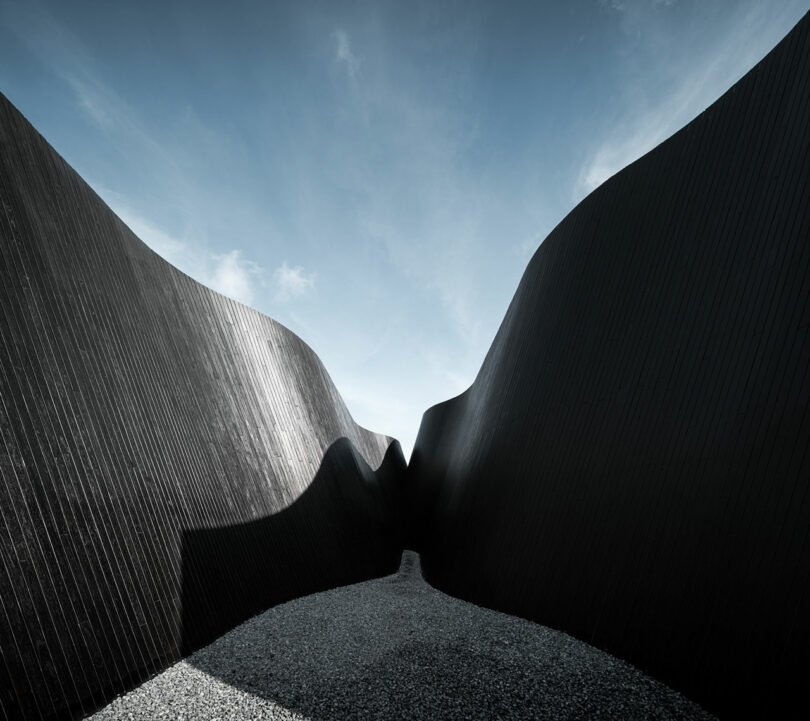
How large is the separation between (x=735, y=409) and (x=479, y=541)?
5.33 m

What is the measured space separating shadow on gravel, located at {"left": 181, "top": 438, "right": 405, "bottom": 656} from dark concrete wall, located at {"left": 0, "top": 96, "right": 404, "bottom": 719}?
37mm

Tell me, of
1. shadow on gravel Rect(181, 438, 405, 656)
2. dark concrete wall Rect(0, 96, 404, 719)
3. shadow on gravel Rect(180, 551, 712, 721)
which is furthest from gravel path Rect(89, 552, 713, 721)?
dark concrete wall Rect(0, 96, 404, 719)

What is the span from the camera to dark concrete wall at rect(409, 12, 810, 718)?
406 centimetres

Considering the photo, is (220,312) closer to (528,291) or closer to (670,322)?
(528,291)

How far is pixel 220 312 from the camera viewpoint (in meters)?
9.73

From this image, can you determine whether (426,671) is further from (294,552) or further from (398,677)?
(294,552)

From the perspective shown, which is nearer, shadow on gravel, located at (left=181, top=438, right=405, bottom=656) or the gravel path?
the gravel path

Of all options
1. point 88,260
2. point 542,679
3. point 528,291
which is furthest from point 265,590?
point 528,291

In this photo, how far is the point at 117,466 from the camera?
531 centimetres

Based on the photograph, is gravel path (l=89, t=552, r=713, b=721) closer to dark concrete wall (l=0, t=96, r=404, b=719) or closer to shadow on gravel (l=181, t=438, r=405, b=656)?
shadow on gravel (l=181, t=438, r=405, b=656)

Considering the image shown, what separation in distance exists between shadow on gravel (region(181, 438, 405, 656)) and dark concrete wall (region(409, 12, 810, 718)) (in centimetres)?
287

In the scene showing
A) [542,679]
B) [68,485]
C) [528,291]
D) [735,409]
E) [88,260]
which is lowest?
[542,679]

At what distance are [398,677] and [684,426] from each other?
4.28 m

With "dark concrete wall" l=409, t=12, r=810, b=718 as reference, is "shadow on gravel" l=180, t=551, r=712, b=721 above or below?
below
